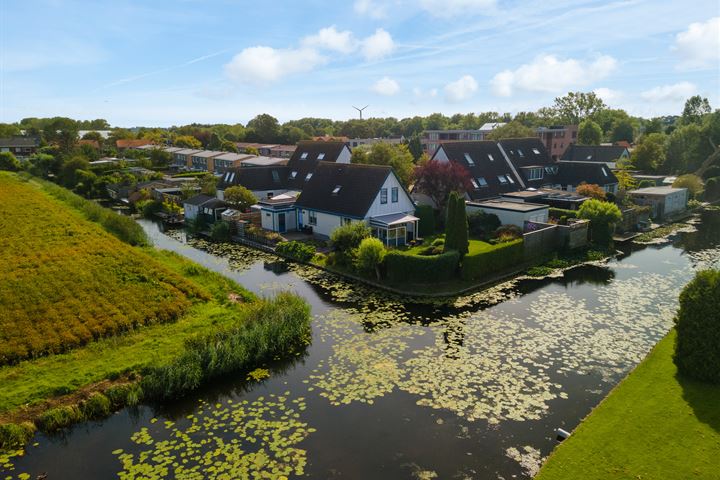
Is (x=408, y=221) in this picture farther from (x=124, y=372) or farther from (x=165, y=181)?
(x=165, y=181)

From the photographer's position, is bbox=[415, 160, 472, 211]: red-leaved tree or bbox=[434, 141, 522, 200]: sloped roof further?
bbox=[434, 141, 522, 200]: sloped roof

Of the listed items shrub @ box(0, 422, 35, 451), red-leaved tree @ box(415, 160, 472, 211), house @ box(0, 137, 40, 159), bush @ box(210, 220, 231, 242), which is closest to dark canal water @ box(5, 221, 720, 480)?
shrub @ box(0, 422, 35, 451)

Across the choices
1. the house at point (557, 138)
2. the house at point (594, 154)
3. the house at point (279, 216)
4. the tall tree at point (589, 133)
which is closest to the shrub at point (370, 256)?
the house at point (279, 216)

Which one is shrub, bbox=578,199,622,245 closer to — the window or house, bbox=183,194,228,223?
the window

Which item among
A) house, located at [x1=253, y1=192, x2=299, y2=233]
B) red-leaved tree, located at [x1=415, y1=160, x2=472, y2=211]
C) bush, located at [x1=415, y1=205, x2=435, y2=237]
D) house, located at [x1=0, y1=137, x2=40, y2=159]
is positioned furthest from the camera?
house, located at [x1=0, y1=137, x2=40, y2=159]

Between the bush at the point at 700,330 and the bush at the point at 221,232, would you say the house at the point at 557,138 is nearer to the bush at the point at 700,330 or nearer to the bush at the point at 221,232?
the bush at the point at 221,232

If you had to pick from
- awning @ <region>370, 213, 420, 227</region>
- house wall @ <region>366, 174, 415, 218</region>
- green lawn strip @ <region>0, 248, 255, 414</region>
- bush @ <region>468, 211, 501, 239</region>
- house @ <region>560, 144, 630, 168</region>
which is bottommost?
green lawn strip @ <region>0, 248, 255, 414</region>

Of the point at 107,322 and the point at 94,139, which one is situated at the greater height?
the point at 94,139

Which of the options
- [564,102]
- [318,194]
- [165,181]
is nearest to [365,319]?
[318,194]

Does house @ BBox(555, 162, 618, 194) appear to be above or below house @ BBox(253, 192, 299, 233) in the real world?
above
